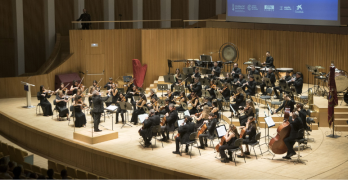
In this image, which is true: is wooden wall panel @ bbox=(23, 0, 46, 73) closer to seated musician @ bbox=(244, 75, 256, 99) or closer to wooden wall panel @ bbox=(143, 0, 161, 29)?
wooden wall panel @ bbox=(143, 0, 161, 29)

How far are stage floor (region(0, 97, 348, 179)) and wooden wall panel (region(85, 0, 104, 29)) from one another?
881 cm

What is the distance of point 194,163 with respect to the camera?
30.3 ft

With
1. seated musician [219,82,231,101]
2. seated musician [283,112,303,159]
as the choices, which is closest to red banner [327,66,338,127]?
seated musician [283,112,303,159]

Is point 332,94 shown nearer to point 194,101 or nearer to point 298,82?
point 298,82

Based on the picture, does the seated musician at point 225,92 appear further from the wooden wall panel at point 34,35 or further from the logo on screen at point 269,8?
the wooden wall panel at point 34,35

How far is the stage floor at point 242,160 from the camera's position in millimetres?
8555

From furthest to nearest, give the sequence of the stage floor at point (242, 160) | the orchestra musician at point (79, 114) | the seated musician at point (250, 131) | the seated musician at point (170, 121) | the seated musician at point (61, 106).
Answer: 1. the seated musician at point (61, 106)
2. the orchestra musician at point (79, 114)
3. the seated musician at point (170, 121)
4. the seated musician at point (250, 131)
5. the stage floor at point (242, 160)

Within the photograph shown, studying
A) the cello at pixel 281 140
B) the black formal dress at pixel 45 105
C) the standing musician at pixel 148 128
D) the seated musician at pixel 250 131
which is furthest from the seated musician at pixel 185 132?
the black formal dress at pixel 45 105

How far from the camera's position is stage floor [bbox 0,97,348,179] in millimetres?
8555

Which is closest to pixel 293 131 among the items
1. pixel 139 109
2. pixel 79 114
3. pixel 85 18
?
pixel 139 109

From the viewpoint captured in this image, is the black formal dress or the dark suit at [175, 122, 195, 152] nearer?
the dark suit at [175, 122, 195, 152]

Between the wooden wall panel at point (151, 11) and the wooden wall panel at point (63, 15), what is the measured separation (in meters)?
3.32

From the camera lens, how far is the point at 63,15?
19156 millimetres

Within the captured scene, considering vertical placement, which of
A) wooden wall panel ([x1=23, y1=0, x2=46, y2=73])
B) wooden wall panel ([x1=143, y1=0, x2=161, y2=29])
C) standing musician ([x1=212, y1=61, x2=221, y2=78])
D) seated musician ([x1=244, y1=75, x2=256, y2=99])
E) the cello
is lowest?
the cello
